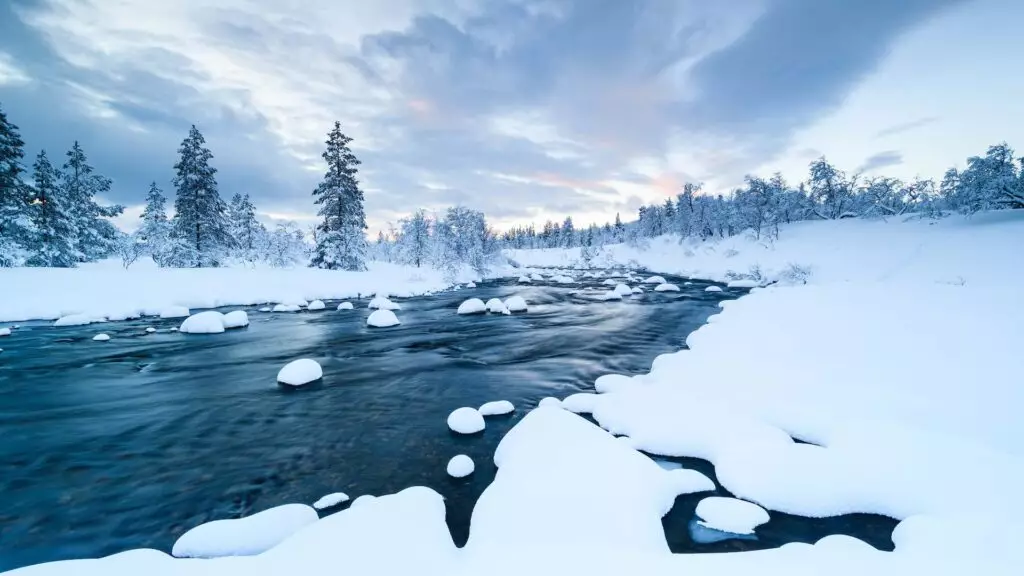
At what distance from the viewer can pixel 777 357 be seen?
8.81 metres

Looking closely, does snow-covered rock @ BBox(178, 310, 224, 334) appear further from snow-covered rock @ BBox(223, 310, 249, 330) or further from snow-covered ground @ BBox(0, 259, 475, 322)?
snow-covered ground @ BBox(0, 259, 475, 322)

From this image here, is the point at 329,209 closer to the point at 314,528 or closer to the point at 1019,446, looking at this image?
the point at 314,528

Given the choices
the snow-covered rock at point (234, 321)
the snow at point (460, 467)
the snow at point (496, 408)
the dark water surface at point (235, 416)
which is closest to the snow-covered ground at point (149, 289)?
the dark water surface at point (235, 416)

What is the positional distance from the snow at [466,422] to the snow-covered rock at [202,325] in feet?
40.4

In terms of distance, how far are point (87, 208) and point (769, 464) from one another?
46061 millimetres

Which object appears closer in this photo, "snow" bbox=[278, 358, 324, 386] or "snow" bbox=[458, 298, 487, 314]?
"snow" bbox=[278, 358, 324, 386]

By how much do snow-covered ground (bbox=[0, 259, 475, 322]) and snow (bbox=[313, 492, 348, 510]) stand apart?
17571 mm

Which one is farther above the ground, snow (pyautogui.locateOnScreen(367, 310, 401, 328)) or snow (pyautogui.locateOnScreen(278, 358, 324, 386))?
snow (pyautogui.locateOnScreen(367, 310, 401, 328))

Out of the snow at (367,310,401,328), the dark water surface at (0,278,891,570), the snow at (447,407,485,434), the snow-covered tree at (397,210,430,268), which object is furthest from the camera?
the snow-covered tree at (397,210,430,268)

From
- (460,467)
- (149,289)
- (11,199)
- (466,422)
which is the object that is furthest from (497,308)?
(11,199)

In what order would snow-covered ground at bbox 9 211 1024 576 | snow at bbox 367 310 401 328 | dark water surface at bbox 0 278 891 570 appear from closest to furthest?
snow-covered ground at bbox 9 211 1024 576
dark water surface at bbox 0 278 891 570
snow at bbox 367 310 401 328

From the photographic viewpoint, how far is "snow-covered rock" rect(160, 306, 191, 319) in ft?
54.2

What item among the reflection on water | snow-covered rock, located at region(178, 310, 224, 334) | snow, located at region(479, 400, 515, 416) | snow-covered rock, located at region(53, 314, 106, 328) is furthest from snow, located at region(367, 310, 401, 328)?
snow-covered rock, located at region(53, 314, 106, 328)

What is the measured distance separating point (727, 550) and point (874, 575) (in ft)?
3.63
